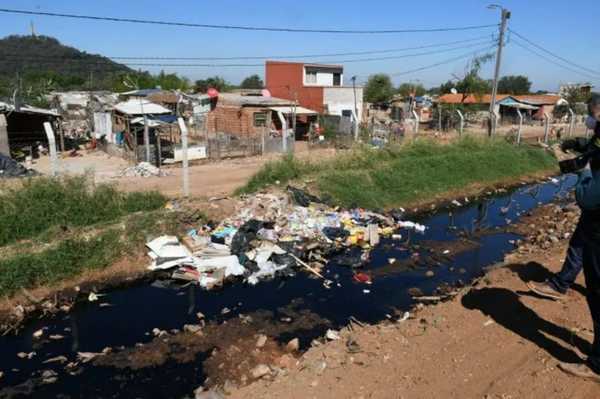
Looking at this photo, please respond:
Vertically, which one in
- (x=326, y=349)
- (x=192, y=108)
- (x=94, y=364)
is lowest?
(x=94, y=364)

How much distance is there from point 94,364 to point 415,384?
12.4ft

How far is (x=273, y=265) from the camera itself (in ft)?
27.2

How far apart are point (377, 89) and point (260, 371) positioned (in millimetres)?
46726

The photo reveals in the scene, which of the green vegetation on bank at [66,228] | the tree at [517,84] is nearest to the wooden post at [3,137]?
the green vegetation on bank at [66,228]

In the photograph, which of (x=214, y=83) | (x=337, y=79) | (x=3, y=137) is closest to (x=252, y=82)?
(x=214, y=83)

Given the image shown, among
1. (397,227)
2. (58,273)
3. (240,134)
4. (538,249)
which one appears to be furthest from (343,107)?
(58,273)

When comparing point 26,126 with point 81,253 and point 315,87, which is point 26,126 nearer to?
point 81,253

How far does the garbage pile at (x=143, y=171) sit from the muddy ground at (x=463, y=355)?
1198 cm

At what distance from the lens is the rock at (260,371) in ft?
16.4

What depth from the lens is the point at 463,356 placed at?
4262mm

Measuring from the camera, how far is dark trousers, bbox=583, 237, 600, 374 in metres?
3.53

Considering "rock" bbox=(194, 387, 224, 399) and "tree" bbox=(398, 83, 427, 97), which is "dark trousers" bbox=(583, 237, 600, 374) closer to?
"rock" bbox=(194, 387, 224, 399)

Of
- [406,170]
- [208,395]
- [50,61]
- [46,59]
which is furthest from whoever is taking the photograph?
[50,61]

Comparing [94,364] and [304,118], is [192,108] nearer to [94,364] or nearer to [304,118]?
[304,118]
